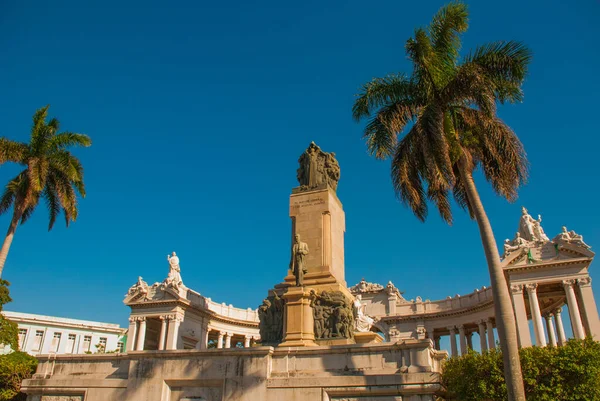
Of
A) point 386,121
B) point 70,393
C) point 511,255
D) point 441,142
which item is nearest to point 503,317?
point 441,142

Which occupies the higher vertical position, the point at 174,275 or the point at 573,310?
the point at 174,275

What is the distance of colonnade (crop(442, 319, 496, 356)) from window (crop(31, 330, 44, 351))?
191ft

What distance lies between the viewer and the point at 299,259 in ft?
64.4

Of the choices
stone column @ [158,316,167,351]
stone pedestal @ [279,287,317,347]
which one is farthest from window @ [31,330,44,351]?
stone pedestal @ [279,287,317,347]

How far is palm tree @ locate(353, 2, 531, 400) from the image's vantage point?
17531 millimetres

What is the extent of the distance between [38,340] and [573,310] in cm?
7197

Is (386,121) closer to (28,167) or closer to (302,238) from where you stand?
(302,238)

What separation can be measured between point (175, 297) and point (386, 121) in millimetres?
40745

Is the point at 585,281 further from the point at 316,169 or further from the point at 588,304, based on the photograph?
the point at 316,169

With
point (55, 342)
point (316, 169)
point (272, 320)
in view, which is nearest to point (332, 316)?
point (272, 320)

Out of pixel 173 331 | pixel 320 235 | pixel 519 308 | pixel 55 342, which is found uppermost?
pixel 55 342

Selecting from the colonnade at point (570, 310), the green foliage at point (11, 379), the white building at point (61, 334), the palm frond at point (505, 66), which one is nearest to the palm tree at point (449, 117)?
the palm frond at point (505, 66)

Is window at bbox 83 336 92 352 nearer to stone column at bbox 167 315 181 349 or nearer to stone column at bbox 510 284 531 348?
stone column at bbox 167 315 181 349

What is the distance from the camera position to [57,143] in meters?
29.7
